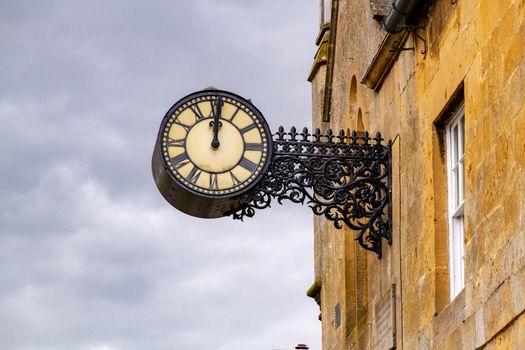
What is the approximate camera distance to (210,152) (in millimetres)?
14367

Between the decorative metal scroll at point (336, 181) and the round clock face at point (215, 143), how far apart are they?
0.62 feet

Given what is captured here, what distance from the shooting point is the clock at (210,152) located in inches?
557

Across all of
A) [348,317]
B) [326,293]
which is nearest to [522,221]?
[348,317]

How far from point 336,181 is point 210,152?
1.30 m

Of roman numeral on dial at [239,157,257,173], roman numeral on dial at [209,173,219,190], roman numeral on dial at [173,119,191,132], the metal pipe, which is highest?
the metal pipe

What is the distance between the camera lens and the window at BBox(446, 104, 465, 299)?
1202 cm

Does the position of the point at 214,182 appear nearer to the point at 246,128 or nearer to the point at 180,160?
the point at 180,160

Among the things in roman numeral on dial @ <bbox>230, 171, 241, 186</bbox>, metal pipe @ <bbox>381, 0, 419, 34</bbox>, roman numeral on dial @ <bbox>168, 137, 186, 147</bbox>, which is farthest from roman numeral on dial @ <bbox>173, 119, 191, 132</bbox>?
metal pipe @ <bbox>381, 0, 419, 34</bbox>

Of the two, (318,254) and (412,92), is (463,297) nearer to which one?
(412,92)

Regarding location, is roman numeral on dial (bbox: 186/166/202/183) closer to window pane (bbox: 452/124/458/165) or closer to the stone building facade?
the stone building facade

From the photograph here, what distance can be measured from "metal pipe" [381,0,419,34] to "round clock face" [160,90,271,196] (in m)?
1.76

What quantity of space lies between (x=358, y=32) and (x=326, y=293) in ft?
12.5

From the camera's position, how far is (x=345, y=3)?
1717 centimetres

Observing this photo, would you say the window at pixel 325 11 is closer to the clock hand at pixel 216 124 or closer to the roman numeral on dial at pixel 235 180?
the clock hand at pixel 216 124
